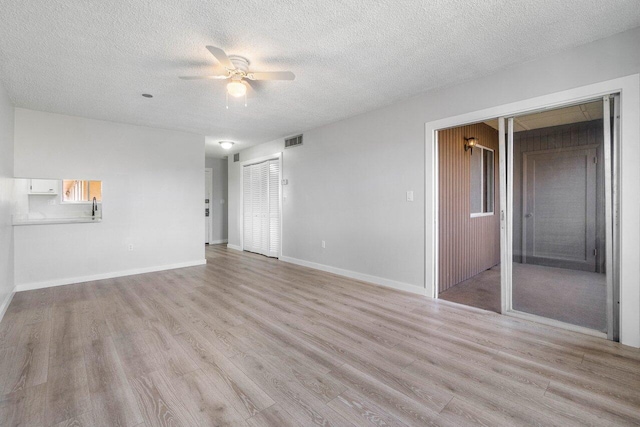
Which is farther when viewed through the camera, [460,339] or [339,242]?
[339,242]

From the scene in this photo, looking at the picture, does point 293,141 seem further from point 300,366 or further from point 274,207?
point 300,366

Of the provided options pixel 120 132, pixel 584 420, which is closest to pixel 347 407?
pixel 584 420

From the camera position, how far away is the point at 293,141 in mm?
5586

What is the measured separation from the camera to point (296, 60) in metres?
2.73

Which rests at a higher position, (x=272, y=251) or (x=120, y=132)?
(x=120, y=132)

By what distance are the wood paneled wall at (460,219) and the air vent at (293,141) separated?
8.72 ft

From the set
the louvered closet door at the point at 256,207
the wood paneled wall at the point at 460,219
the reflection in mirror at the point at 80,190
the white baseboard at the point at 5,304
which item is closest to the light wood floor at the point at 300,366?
the white baseboard at the point at 5,304

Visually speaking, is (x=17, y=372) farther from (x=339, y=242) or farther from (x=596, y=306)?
(x=596, y=306)

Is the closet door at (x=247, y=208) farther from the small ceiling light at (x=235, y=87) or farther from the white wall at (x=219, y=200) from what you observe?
the small ceiling light at (x=235, y=87)

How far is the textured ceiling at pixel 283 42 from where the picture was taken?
2021 millimetres

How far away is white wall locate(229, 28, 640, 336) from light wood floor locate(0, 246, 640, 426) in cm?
94

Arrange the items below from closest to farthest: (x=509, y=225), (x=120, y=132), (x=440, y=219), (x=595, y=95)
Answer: (x=595, y=95)
(x=509, y=225)
(x=440, y=219)
(x=120, y=132)

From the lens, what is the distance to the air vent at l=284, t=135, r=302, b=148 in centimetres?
545

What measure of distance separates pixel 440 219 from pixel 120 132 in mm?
5127
